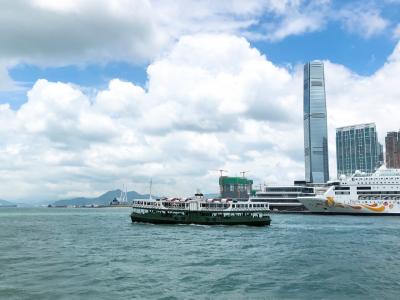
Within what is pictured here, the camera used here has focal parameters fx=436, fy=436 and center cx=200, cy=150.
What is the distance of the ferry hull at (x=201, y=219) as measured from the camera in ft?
341

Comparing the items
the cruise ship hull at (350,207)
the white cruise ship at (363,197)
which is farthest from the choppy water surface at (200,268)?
the white cruise ship at (363,197)

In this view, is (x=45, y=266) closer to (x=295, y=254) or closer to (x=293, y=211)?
(x=295, y=254)

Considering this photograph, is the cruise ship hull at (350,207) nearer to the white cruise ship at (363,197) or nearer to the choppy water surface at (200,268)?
the white cruise ship at (363,197)

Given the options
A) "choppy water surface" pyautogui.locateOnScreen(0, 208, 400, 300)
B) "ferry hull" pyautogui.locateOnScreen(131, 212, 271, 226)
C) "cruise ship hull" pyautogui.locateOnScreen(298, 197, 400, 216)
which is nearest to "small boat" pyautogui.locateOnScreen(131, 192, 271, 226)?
"ferry hull" pyautogui.locateOnScreen(131, 212, 271, 226)

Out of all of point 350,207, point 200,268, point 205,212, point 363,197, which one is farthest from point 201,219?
point 363,197

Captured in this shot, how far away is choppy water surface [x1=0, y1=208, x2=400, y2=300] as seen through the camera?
117 feet

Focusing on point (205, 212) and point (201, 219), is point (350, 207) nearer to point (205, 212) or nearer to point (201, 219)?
point (205, 212)

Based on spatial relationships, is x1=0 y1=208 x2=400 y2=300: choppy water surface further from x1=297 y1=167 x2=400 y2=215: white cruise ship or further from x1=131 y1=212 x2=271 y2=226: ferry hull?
x1=297 y1=167 x2=400 y2=215: white cruise ship

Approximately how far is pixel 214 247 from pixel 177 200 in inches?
1855

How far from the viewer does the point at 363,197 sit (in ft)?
528

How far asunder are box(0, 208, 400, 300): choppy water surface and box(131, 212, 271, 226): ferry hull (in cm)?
2853

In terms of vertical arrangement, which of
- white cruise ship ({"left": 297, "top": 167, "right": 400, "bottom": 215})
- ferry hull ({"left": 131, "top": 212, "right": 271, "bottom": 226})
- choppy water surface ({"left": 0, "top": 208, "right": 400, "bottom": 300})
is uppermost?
white cruise ship ({"left": 297, "top": 167, "right": 400, "bottom": 215})

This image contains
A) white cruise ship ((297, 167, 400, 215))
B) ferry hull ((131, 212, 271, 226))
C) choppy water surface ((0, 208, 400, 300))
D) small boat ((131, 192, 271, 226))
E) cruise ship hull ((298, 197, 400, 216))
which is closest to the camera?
choppy water surface ((0, 208, 400, 300))

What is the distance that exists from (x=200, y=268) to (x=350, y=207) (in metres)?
126
